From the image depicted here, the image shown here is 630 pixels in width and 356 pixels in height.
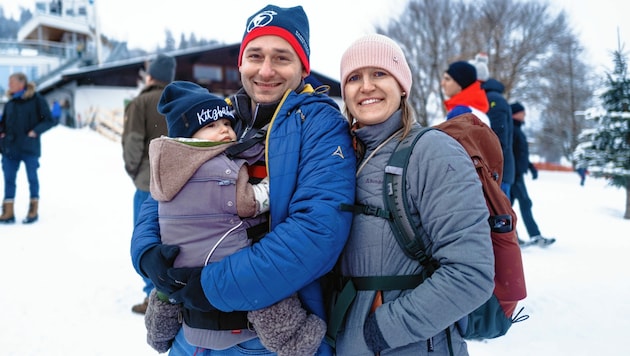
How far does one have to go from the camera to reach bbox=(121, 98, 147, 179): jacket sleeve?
3996mm

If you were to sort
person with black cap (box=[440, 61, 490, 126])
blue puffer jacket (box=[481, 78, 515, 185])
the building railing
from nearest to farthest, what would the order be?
person with black cap (box=[440, 61, 490, 126]), blue puffer jacket (box=[481, 78, 515, 185]), the building railing

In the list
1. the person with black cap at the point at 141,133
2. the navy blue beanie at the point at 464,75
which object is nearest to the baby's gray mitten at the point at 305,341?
the person with black cap at the point at 141,133

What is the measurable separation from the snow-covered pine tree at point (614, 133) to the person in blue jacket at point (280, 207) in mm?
11421

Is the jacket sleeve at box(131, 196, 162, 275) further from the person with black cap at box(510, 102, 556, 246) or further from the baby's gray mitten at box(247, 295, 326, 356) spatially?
the person with black cap at box(510, 102, 556, 246)

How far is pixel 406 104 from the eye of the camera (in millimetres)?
1802

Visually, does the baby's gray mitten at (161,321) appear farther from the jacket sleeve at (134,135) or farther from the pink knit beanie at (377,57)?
the jacket sleeve at (134,135)

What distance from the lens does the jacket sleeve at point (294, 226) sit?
4.82 feet

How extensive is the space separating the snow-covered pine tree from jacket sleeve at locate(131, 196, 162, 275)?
11787mm

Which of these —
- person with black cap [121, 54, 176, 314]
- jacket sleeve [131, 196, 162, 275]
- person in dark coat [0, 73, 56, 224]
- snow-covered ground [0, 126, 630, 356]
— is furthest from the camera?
person in dark coat [0, 73, 56, 224]

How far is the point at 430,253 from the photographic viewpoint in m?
1.56

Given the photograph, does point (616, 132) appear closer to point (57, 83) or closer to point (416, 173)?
point (416, 173)

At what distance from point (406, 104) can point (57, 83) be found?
112ft

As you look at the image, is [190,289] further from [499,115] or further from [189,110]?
[499,115]

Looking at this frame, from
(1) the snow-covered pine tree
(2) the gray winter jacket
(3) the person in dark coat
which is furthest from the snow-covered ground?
(2) the gray winter jacket
